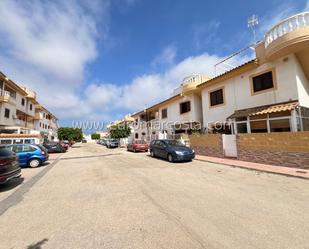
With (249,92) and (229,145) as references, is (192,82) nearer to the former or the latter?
(249,92)

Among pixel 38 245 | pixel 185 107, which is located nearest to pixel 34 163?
pixel 38 245

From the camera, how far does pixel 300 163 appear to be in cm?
952

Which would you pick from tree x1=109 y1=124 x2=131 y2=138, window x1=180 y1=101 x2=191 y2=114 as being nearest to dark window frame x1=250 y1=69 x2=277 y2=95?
window x1=180 y1=101 x2=191 y2=114

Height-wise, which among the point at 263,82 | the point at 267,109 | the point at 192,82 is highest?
the point at 192,82

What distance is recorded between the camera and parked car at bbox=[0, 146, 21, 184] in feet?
22.0

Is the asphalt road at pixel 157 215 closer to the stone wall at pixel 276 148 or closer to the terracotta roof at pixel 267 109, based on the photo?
the stone wall at pixel 276 148

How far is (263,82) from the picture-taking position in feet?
43.6

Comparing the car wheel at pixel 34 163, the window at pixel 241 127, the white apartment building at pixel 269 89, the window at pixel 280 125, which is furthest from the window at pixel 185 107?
the car wheel at pixel 34 163

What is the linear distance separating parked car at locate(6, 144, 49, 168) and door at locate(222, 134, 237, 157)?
44.7ft

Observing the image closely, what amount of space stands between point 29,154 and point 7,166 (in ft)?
20.1

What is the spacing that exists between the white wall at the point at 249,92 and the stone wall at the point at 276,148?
3.02m

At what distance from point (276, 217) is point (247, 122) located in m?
10.6

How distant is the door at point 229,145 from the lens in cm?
1325

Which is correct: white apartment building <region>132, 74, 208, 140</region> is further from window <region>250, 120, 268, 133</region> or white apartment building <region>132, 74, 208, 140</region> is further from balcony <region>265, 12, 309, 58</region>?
balcony <region>265, 12, 309, 58</region>
